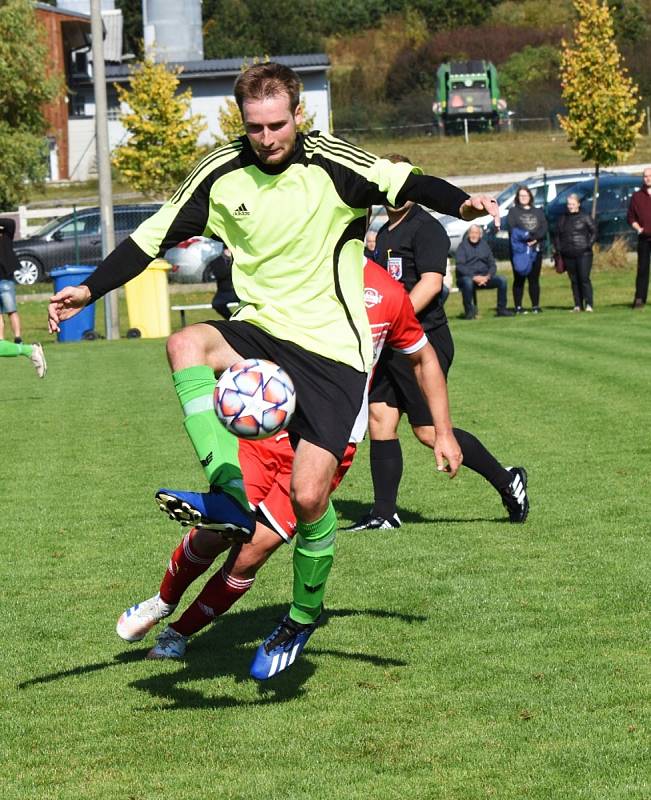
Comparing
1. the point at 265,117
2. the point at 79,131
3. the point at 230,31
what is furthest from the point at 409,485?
the point at 230,31

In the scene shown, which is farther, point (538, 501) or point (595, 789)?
point (538, 501)

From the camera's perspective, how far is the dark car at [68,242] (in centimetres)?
3136

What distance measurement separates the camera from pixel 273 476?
539 centimetres

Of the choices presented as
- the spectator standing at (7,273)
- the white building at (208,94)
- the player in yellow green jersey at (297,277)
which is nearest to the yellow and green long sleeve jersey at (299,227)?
the player in yellow green jersey at (297,277)

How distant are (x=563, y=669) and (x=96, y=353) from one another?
1603 cm

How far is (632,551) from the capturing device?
718 cm

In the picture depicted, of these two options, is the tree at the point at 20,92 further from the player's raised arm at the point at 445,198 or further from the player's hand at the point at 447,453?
the player's raised arm at the point at 445,198

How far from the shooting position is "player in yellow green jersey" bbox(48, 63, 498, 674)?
4.88m

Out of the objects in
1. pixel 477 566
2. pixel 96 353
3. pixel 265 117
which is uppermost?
pixel 265 117

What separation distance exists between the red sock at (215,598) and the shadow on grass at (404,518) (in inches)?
103

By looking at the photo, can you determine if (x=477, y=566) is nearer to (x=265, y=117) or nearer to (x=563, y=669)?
(x=563, y=669)

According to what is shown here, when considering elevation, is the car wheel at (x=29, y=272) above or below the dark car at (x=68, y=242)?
below

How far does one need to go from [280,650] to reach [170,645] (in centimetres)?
83

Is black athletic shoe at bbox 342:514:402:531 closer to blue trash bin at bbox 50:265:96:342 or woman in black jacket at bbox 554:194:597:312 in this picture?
woman in black jacket at bbox 554:194:597:312
